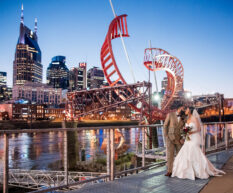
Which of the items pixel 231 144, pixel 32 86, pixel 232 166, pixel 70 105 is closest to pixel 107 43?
pixel 70 105

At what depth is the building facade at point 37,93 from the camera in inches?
6656

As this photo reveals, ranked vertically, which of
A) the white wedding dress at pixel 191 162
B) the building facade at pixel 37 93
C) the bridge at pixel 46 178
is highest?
the building facade at pixel 37 93

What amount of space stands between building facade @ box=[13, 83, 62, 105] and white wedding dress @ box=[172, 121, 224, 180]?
561 feet

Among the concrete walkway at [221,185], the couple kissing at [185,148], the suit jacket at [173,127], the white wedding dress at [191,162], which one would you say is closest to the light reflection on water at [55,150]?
the suit jacket at [173,127]

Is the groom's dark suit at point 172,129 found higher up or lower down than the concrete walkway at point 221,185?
higher up

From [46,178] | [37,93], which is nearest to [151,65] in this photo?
[46,178]

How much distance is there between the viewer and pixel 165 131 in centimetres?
564

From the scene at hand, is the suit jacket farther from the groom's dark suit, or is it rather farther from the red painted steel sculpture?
the red painted steel sculpture

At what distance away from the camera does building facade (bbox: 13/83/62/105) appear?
169 meters

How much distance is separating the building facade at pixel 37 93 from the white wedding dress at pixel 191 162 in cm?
17111

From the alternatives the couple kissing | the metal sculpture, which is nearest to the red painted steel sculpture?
the metal sculpture

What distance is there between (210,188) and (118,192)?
6.25ft

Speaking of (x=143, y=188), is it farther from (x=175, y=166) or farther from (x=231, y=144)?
(x=231, y=144)

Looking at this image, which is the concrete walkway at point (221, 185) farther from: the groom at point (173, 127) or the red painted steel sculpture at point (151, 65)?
the red painted steel sculpture at point (151, 65)
